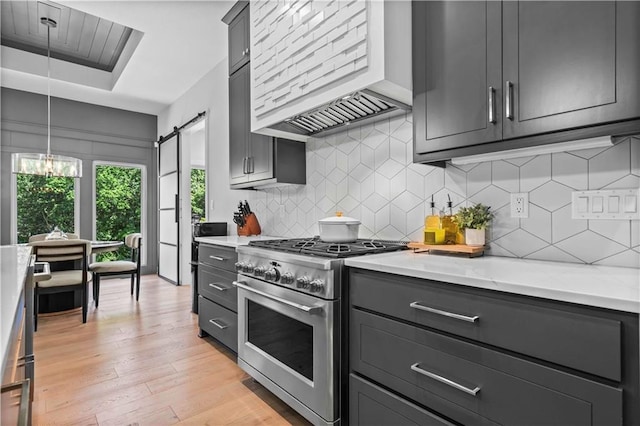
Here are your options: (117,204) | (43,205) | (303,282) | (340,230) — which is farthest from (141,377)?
(117,204)

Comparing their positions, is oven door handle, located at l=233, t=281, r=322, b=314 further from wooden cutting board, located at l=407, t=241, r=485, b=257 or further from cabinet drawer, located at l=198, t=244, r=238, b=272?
wooden cutting board, located at l=407, t=241, r=485, b=257

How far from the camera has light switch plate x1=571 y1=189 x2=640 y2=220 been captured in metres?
1.29

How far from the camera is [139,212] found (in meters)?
6.14

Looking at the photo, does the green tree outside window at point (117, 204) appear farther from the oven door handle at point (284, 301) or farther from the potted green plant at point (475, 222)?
the potted green plant at point (475, 222)

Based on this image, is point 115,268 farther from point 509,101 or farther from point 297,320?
point 509,101

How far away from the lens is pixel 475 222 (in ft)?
5.46

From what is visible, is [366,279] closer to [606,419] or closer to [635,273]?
[606,419]

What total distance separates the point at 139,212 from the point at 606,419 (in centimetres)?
660

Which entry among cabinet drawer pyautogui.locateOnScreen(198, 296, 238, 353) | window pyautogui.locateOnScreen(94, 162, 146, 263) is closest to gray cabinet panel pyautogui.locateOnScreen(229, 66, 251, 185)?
cabinet drawer pyautogui.locateOnScreen(198, 296, 238, 353)

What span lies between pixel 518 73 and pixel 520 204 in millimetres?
591

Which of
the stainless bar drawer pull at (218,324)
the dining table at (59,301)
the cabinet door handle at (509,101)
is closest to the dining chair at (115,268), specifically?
the dining table at (59,301)

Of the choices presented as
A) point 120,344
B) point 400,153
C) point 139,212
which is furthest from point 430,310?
point 139,212

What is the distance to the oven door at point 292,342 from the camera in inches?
62.0

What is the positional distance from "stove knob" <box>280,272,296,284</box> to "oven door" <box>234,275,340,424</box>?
0.16ft
